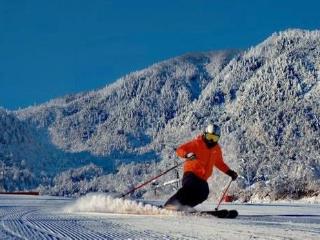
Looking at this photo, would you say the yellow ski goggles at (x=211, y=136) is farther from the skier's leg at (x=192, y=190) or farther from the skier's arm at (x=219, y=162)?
the skier's leg at (x=192, y=190)

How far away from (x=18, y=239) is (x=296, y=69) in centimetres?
19740

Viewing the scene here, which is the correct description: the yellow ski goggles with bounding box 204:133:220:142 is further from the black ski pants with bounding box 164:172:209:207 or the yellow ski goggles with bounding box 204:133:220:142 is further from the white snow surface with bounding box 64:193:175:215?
the white snow surface with bounding box 64:193:175:215

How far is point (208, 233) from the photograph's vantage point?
25.5ft

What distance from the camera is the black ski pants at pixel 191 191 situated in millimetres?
12492

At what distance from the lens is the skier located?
12500 millimetres

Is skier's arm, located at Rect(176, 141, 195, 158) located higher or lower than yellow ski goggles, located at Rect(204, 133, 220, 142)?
lower

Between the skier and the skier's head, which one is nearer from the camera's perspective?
the skier

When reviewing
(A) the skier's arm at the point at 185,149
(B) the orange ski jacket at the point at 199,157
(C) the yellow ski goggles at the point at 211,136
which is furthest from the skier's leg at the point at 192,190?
(C) the yellow ski goggles at the point at 211,136


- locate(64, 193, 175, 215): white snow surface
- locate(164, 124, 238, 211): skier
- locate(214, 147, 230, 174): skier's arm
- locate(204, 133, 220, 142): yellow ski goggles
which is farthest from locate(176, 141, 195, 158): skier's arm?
locate(64, 193, 175, 215): white snow surface

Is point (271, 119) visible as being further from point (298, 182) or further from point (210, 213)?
point (210, 213)

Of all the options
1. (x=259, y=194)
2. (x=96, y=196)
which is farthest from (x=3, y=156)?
(x=96, y=196)

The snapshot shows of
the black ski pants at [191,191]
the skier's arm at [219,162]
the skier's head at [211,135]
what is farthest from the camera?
the skier's arm at [219,162]

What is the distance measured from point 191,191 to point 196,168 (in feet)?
1.45

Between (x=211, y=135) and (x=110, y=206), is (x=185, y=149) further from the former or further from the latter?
(x=110, y=206)
